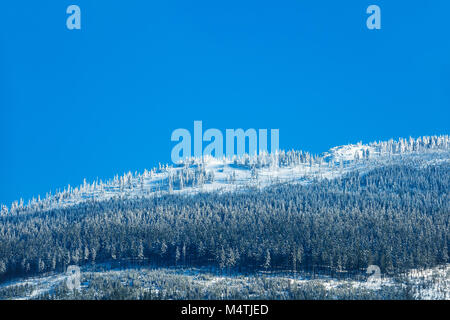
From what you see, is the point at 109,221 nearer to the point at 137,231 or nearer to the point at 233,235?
the point at 137,231

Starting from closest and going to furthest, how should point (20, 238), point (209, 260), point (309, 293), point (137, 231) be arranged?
point (309, 293) → point (209, 260) → point (137, 231) → point (20, 238)

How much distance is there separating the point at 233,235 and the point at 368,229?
48.7 meters

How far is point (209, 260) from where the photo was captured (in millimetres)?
152000

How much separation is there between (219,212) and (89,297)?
97097 millimetres

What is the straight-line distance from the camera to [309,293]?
105250mm
